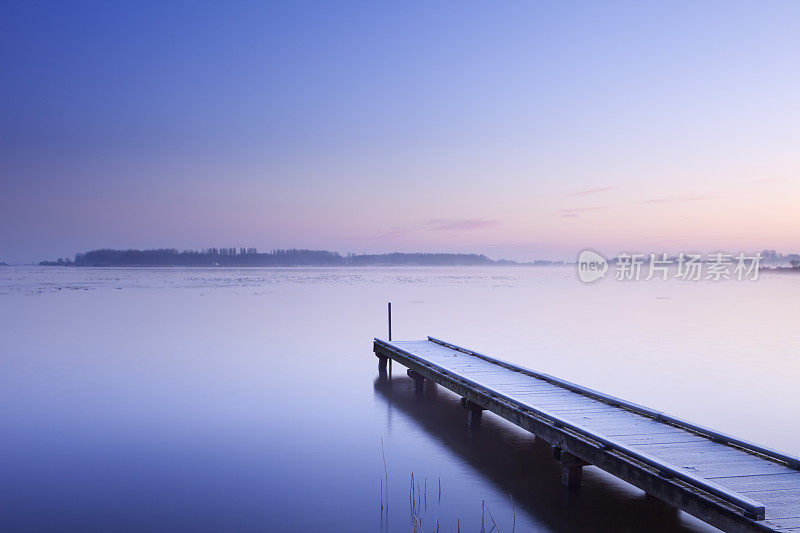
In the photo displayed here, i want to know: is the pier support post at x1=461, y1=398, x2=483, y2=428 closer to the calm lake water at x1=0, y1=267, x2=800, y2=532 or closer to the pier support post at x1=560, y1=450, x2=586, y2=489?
the calm lake water at x1=0, y1=267, x2=800, y2=532

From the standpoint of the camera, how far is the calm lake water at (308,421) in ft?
29.8

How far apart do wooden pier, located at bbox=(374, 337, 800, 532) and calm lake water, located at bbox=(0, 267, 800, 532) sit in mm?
929

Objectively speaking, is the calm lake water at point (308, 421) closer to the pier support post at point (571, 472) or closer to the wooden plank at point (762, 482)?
the pier support post at point (571, 472)

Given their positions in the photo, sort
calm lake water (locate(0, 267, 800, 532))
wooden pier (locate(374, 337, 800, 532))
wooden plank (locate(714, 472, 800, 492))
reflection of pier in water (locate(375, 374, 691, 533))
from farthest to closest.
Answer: calm lake water (locate(0, 267, 800, 532)) → reflection of pier in water (locate(375, 374, 691, 533)) → wooden plank (locate(714, 472, 800, 492)) → wooden pier (locate(374, 337, 800, 532))

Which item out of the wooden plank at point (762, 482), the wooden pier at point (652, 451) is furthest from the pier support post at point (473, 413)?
the wooden plank at point (762, 482)

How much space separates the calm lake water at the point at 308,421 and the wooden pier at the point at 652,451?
93cm

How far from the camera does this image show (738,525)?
19.6 feet

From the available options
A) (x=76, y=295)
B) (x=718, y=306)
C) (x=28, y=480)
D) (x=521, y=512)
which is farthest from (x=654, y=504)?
(x=76, y=295)

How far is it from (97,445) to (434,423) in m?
6.28

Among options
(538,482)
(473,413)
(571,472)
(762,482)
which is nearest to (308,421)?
(473,413)

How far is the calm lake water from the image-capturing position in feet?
29.8

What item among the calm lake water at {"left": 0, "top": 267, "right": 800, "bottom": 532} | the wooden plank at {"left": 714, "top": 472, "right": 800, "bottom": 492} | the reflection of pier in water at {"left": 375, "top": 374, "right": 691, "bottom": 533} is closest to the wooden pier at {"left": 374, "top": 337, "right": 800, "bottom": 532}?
the wooden plank at {"left": 714, "top": 472, "right": 800, "bottom": 492}

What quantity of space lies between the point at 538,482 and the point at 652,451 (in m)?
2.32

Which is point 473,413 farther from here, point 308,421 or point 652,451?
point 652,451
